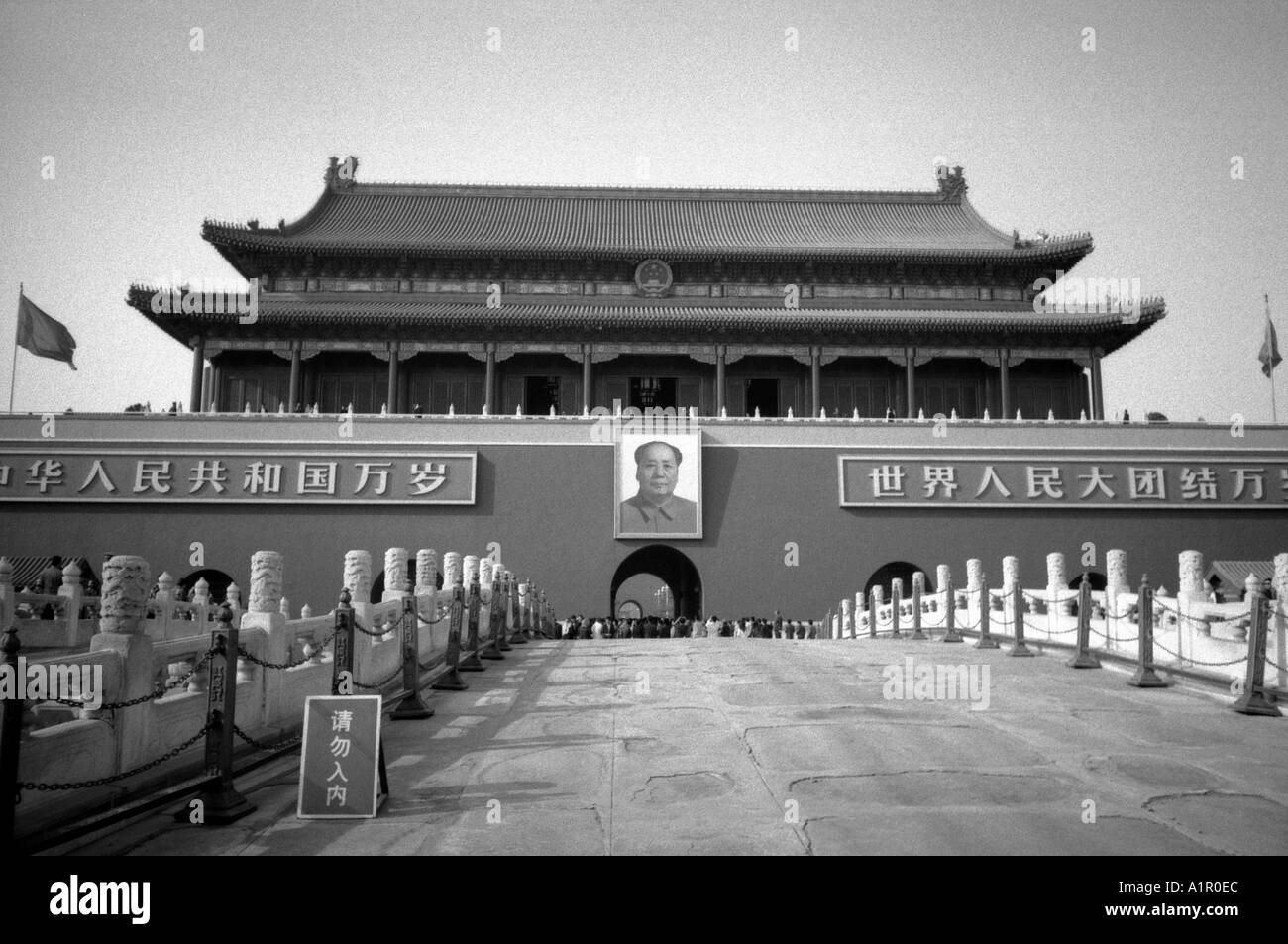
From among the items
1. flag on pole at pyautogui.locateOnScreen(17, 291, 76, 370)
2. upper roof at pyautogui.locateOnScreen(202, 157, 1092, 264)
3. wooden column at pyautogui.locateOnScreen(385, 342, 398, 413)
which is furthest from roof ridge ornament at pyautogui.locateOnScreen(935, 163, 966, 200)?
flag on pole at pyautogui.locateOnScreen(17, 291, 76, 370)

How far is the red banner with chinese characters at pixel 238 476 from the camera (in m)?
21.7

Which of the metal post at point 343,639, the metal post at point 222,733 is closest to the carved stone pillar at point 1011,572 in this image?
the metal post at point 343,639

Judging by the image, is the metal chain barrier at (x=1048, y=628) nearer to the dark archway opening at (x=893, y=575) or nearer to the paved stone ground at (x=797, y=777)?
the paved stone ground at (x=797, y=777)

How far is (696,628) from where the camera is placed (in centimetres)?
2059

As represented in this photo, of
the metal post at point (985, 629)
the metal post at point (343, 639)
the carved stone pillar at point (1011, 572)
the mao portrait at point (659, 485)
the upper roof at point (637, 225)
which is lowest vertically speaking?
the metal post at point (985, 629)

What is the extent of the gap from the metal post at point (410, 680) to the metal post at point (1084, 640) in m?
6.97

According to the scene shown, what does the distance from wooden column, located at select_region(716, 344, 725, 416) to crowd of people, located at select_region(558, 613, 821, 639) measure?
470cm

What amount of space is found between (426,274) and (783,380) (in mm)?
9191

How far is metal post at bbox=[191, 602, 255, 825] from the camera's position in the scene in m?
5.09

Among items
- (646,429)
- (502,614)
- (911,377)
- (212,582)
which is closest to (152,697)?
(502,614)

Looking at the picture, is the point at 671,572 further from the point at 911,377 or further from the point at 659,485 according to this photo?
the point at 911,377

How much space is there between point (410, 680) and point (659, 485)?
13.8m
